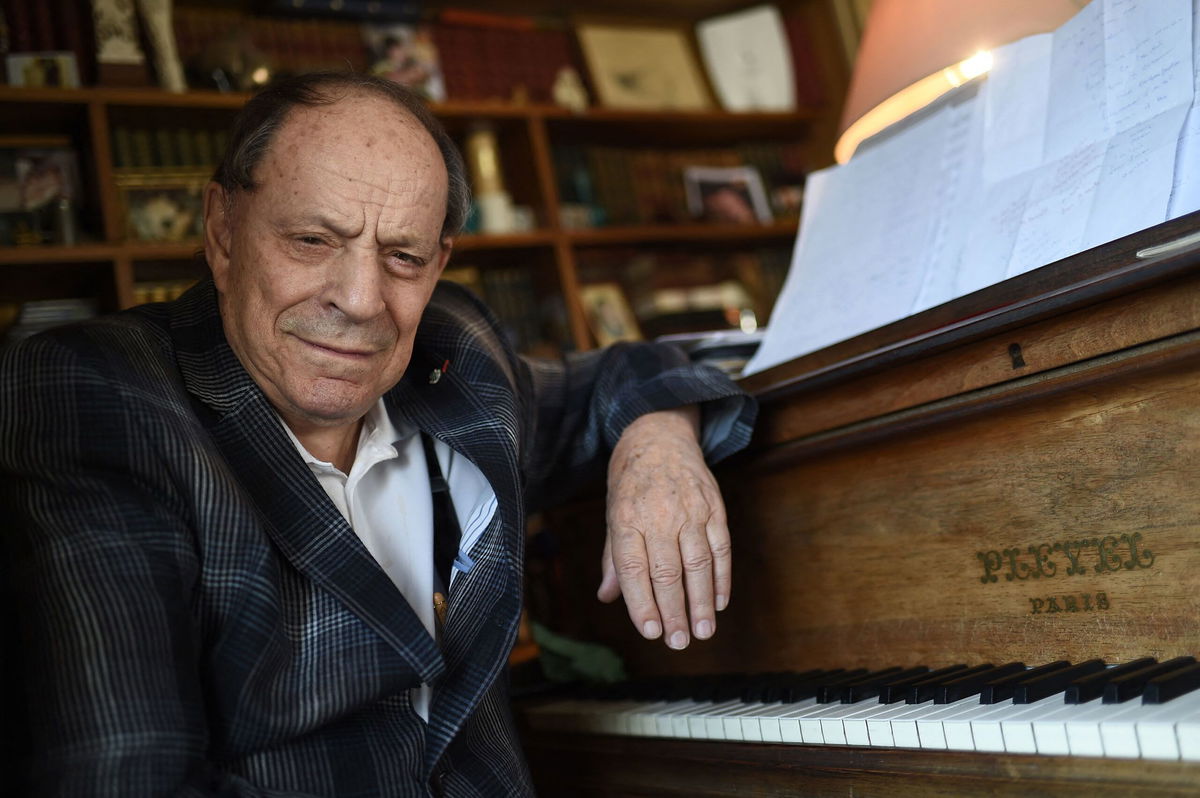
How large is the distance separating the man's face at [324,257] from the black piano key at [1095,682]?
75 cm

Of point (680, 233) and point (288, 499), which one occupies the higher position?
point (680, 233)

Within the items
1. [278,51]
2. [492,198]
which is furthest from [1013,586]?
[278,51]

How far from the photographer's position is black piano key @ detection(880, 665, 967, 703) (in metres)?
1.05

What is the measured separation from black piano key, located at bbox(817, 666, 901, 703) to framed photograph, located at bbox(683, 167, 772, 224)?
101 inches

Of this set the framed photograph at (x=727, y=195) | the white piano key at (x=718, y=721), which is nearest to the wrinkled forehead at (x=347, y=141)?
the white piano key at (x=718, y=721)

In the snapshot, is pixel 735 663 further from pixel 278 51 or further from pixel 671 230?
pixel 278 51

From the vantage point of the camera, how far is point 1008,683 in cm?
98

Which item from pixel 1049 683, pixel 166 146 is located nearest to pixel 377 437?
pixel 1049 683

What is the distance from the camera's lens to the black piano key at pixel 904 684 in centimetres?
105

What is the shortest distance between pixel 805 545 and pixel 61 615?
81 centimetres

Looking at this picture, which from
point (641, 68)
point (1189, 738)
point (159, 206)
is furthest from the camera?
point (641, 68)

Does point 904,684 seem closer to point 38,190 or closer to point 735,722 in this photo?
point 735,722

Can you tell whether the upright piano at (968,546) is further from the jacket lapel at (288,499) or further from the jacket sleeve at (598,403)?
the jacket lapel at (288,499)

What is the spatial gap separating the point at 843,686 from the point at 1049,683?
251 mm
